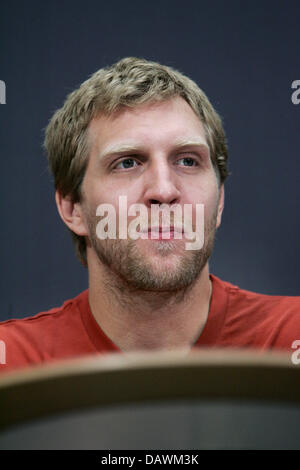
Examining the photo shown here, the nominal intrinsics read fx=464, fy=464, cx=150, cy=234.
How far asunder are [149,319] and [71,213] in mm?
198

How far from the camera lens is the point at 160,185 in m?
0.55

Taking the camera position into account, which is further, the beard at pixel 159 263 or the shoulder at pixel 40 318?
the shoulder at pixel 40 318

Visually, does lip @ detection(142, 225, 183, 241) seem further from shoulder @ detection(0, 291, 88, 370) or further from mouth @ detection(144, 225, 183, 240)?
shoulder @ detection(0, 291, 88, 370)

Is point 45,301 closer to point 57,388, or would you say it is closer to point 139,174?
point 139,174

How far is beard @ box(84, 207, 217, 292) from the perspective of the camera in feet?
1.84

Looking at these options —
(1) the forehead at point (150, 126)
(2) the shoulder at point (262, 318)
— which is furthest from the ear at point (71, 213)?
(2) the shoulder at point (262, 318)

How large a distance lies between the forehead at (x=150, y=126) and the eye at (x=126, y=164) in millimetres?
22

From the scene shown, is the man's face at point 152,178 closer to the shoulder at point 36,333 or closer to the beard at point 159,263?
the beard at point 159,263

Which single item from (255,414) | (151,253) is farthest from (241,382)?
(151,253)

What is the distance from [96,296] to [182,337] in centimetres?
14

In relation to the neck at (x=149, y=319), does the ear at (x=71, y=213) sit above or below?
above

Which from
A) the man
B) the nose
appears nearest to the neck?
the man

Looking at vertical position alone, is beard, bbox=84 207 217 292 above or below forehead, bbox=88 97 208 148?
below

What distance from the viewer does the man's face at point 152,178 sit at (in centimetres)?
56
